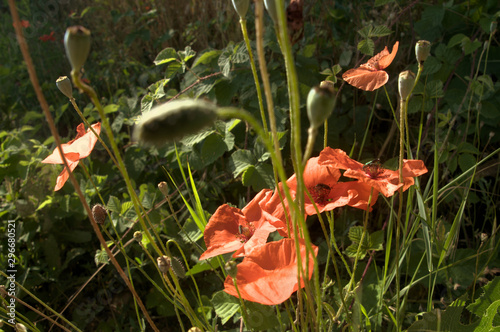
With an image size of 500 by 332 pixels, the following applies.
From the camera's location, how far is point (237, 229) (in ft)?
2.81

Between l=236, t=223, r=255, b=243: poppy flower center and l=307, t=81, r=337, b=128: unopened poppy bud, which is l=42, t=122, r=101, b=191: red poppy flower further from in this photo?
l=307, t=81, r=337, b=128: unopened poppy bud

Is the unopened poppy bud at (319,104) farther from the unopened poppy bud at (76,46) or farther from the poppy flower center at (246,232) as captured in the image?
the poppy flower center at (246,232)

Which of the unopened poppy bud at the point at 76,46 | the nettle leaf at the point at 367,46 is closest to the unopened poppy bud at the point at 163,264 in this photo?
the unopened poppy bud at the point at 76,46

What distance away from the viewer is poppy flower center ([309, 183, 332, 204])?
2.83 feet

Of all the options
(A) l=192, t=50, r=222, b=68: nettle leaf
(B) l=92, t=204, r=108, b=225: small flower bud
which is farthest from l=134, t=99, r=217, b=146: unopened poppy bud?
(A) l=192, t=50, r=222, b=68: nettle leaf

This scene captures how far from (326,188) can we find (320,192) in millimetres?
15

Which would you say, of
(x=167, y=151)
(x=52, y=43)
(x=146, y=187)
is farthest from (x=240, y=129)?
(x=52, y=43)

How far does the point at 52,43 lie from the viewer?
3.25m

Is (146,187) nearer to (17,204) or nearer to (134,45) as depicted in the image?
(17,204)

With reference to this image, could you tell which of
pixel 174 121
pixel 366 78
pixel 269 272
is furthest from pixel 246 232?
pixel 174 121

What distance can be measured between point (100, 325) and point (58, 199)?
45 cm

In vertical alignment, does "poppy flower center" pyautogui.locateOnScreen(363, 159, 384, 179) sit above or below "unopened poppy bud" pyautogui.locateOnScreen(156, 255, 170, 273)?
below

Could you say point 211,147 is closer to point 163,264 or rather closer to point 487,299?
point 163,264

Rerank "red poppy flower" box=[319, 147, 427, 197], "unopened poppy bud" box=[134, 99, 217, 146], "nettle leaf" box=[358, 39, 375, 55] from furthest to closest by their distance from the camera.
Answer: "nettle leaf" box=[358, 39, 375, 55] → "red poppy flower" box=[319, 147, 427, 197] → "unopened poppy bud" box=[134, 99, 217, 146]
